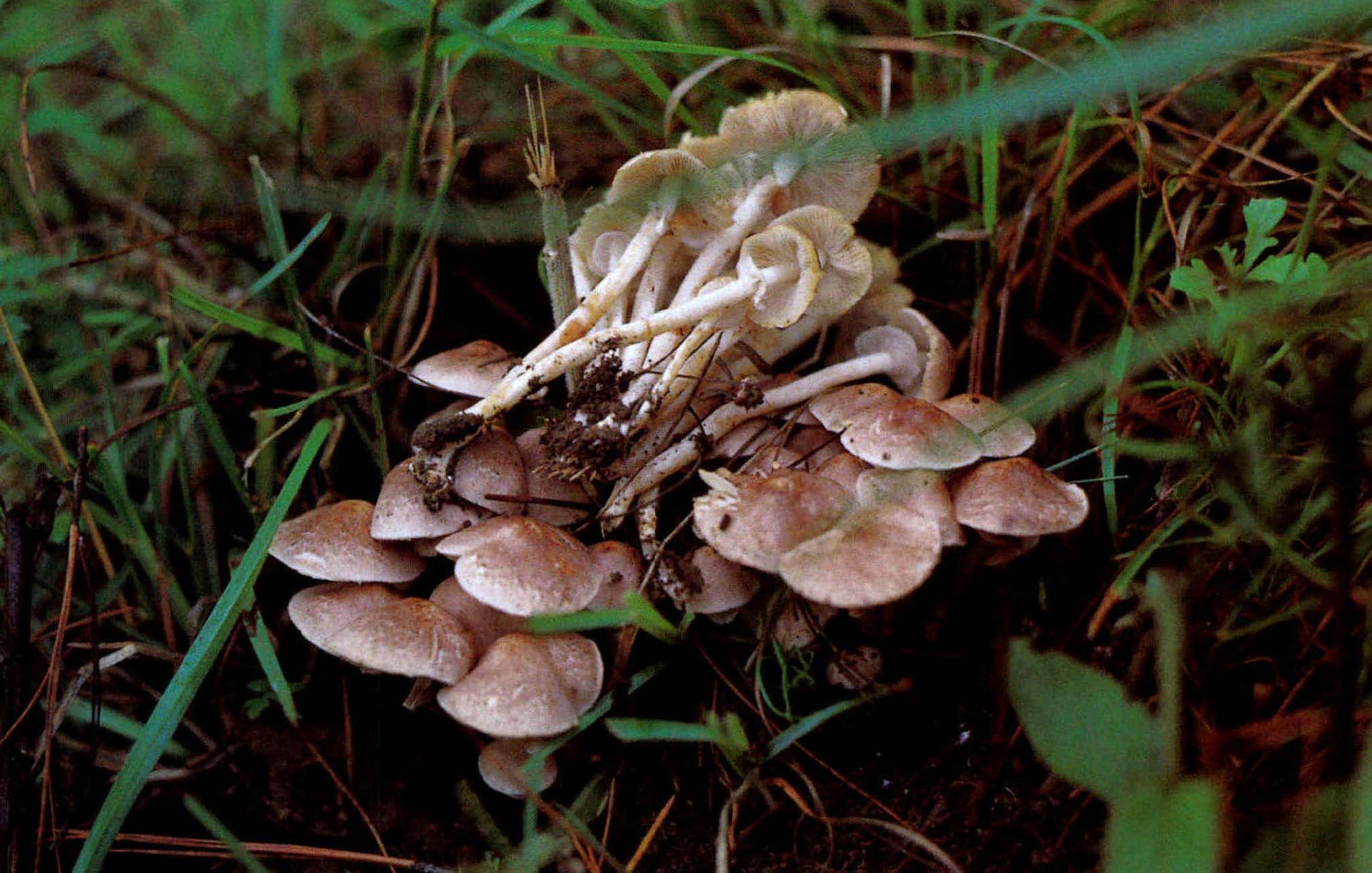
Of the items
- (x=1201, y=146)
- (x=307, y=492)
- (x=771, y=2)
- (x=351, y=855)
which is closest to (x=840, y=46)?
(x=771, y=2)

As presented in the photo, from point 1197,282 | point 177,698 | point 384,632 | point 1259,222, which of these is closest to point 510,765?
point 384,632

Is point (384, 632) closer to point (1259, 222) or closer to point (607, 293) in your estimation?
point (607, 293)

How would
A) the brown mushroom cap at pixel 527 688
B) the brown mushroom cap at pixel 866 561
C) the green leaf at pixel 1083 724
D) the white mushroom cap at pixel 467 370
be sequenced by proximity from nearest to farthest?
the green leaf at pixel 1083 724 → the brown mushroom cap at pixel 866 561 → the brown mushroom cap at pixel 527 688 → the white mushroom cap at pixel 467 370

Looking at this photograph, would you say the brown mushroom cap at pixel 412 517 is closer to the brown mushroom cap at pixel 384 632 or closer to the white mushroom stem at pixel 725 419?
the brown mushroom cap at pixel 384 632

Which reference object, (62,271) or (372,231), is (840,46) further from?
(62,271)

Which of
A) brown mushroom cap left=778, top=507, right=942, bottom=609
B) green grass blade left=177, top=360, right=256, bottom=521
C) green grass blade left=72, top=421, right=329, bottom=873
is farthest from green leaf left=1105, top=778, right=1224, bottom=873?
green grass blade left=177, top=360, right=256, bottom=521

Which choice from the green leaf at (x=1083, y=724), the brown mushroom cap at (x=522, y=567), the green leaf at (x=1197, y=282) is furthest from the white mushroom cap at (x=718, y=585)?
the green leaf at (x=1197, y=282)

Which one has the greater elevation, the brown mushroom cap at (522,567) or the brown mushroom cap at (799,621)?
the brown mushroom cap at (522,567)
